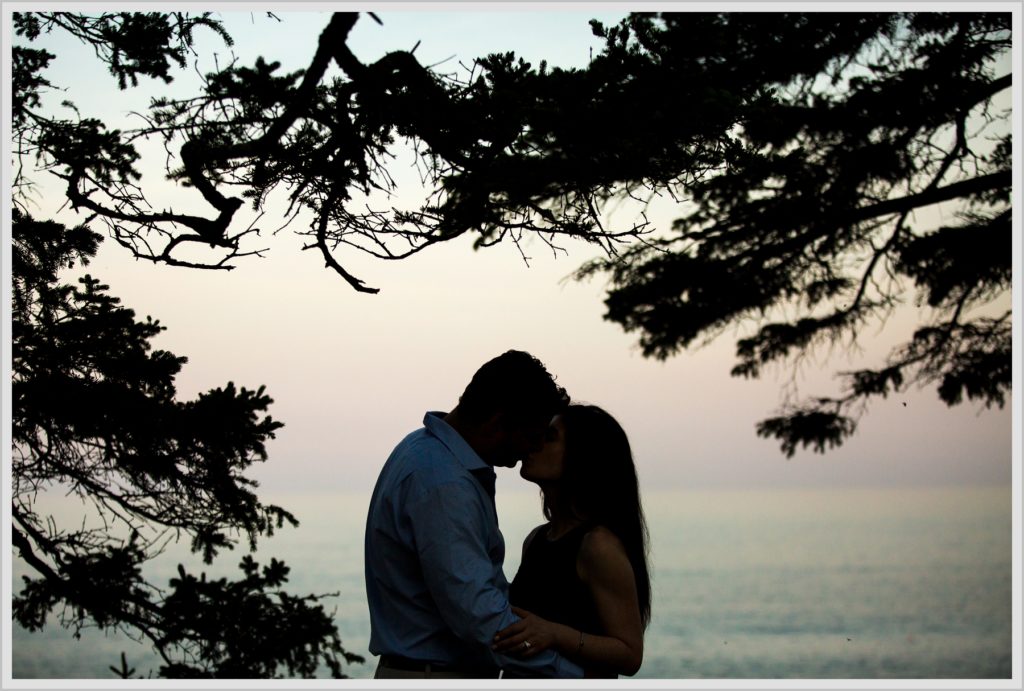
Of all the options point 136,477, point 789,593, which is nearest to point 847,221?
point 136,477

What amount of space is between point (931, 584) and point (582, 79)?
41.1m

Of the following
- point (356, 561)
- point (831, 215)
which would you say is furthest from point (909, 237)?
point (356, 561)

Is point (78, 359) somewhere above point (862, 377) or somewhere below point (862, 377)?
below

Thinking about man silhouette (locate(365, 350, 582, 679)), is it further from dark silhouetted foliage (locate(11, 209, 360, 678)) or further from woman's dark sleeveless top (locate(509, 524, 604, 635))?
dark silhouetted foliage (locate(11, 209, 360, 678))

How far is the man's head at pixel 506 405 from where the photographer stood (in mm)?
2131

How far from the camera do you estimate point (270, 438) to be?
446 cm

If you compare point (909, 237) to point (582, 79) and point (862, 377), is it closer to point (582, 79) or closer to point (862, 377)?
point (862, 377)

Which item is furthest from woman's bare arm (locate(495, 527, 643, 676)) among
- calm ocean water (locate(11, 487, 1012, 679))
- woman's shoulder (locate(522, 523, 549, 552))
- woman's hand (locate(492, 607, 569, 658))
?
calm ocean water (locate(11, 487, 1012, 679))

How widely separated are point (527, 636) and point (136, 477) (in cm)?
302

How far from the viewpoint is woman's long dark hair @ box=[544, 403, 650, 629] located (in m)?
2.28

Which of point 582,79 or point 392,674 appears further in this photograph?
point 582,79

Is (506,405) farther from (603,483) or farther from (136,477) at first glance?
(136,477)

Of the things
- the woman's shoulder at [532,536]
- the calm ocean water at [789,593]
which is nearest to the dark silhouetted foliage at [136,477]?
the woman's shoulder at [532,536]

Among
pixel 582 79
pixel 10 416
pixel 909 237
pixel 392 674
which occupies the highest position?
pixel 909 237
